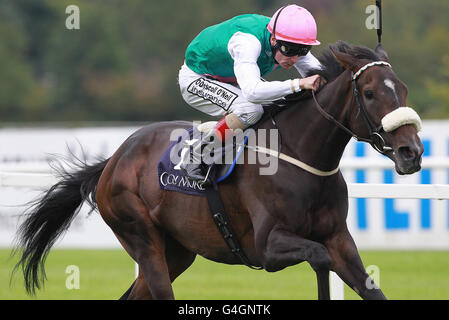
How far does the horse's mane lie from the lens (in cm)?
443

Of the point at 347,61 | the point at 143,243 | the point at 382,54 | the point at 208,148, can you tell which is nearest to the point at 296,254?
the point at 208,148

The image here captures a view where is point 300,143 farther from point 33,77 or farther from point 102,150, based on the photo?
point 33,77

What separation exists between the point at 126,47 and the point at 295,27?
36.3 metres

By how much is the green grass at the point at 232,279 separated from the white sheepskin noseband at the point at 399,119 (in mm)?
3074

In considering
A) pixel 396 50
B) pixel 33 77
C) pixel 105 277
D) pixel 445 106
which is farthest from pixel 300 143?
pixel 33 77

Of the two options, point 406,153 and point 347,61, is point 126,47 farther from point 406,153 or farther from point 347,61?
point 406,153

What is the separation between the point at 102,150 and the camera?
11.2 m

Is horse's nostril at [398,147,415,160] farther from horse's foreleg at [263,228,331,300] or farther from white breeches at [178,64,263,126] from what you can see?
white breeches at [178,64,263,126]

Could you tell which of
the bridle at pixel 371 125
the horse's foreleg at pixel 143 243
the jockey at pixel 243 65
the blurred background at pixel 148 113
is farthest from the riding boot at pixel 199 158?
the blurred background at pixel 148 113

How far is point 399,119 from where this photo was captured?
13.4ft

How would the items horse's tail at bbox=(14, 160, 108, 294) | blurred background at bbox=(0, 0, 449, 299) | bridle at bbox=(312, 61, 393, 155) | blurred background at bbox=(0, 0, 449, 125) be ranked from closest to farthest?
bridle at bbox=(312, 61, 393, 155) < horse's tail at bbox=(14, 160, 108, 294) < blurred background at bbox=(0, 0, 449, 299) < blurred background at bbox=(0, 0, 449, 125)

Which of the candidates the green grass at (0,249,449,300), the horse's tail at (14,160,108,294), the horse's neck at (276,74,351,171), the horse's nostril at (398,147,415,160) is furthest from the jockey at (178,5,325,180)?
the green grass at (0,249,449,300)

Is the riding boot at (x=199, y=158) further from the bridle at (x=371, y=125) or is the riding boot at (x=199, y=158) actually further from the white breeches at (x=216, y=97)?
the bridle at (x=371, y=125)

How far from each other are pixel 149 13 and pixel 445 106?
25504mm
